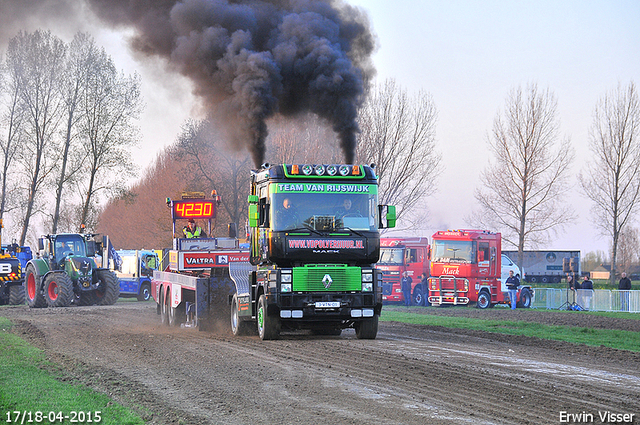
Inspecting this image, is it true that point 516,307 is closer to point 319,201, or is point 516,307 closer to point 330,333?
point 330,333

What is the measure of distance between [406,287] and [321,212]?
22032 mm

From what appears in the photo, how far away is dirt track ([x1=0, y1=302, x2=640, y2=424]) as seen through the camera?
8328 millimetres

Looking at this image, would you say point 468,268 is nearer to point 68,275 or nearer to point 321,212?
point 68,275

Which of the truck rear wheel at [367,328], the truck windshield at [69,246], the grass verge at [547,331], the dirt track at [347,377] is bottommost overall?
the grass verge at [547,331]

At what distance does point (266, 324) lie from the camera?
49.8ft

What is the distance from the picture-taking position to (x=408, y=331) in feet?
62.4

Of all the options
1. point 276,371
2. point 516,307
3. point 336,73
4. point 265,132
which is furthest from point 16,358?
point 516,307

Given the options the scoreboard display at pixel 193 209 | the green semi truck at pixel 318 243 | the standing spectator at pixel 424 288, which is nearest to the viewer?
the green semi truck at pixel 318 243

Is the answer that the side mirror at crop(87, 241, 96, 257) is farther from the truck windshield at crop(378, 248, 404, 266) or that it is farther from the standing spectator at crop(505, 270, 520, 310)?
the standing spectator at crop(505, 270, 520, 310)

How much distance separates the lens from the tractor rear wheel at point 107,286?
1240 inches

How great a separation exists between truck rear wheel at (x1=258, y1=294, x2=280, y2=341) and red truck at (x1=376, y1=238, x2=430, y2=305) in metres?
21.5

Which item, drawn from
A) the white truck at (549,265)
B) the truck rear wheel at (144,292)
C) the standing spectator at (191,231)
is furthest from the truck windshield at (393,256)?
the white truck at (549,265)

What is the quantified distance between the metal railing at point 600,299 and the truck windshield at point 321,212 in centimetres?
2077

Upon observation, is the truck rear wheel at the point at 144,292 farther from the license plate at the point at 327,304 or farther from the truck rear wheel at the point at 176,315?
the license plate at the point at 327,304
